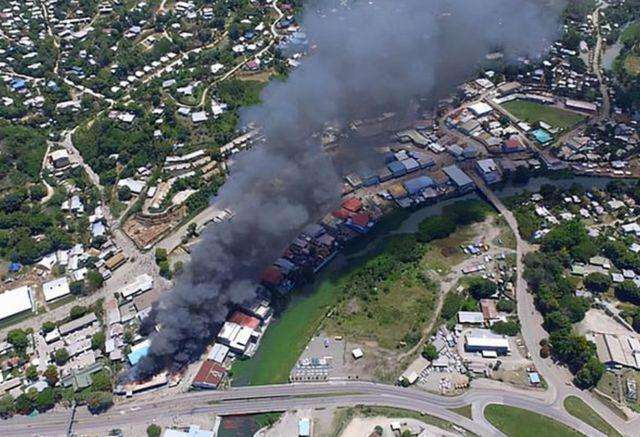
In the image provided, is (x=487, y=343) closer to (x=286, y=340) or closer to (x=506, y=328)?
(x=506, y=328)

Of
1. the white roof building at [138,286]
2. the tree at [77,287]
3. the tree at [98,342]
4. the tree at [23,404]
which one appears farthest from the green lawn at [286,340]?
the tree at [77,287]

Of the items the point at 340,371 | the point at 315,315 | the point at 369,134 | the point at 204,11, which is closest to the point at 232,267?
the point at 315,315

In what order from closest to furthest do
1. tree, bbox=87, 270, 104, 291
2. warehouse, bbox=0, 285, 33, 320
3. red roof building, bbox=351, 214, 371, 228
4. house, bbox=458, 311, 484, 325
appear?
1. house, bbox=458, 311, 484, 325
2. warehouse, bbox=0, 285, 33, 320
3. tree, bbox=87, 270, 104, 291
4. red roof building, bbox=351, 214, 371, 228

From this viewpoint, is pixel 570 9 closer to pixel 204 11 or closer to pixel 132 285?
pixel 204 11

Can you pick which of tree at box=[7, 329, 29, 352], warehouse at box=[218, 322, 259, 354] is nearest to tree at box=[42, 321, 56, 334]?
tree at box=[7, 329, 29, 352]

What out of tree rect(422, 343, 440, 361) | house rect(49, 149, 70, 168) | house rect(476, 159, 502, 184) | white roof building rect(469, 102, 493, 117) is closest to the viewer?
tree rect(422, 343, 440, 361)

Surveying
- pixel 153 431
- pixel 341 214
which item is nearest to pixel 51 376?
pixel 153 431

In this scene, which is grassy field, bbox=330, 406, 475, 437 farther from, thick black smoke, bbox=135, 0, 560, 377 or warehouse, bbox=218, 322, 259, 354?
thick black smoke, bbox=135, 0, 560, 377

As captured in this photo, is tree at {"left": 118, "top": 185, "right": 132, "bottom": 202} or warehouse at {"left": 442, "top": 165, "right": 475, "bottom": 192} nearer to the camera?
tree at {"left": 118, "top": 185, "right": 132, "bottom": 202}
